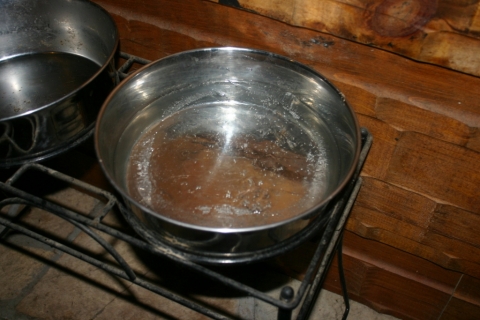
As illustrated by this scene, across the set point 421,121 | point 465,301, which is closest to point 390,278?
point 465,301

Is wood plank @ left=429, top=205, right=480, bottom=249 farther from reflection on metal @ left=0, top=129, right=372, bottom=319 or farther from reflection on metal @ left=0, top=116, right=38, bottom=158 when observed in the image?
reflection on metal @ left=0, top=116, right=38, bottom=158

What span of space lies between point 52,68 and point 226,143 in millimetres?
787

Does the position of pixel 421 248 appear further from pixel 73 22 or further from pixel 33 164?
pixel 73 22

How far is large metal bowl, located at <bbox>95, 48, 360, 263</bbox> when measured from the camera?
121 centimetres

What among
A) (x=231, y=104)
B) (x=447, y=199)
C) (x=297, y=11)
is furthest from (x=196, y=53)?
(x=447, y=199)

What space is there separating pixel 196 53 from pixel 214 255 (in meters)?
0.69

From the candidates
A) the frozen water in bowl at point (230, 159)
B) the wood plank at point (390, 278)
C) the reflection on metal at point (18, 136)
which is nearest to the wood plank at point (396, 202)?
the wood plank at point (390, 278)

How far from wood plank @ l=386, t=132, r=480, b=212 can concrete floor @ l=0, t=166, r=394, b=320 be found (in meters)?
0.93

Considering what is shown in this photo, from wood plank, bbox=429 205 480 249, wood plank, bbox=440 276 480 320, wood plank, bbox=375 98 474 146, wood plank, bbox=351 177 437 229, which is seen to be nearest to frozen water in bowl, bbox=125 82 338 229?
wood plank, bbox=375 98 474 146

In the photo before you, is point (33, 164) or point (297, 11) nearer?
point (33, 164)

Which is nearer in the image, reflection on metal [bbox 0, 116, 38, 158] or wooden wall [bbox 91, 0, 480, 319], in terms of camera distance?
reflection on metal [bbox 0, 116, 38, 158]

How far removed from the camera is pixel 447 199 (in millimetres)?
1687

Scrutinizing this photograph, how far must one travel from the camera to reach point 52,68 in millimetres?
1741

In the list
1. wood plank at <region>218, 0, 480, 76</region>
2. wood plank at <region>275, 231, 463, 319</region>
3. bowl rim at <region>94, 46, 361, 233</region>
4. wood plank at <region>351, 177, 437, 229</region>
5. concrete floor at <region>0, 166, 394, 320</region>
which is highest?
wood plank at <region>218, 0, 480, 76</region>
